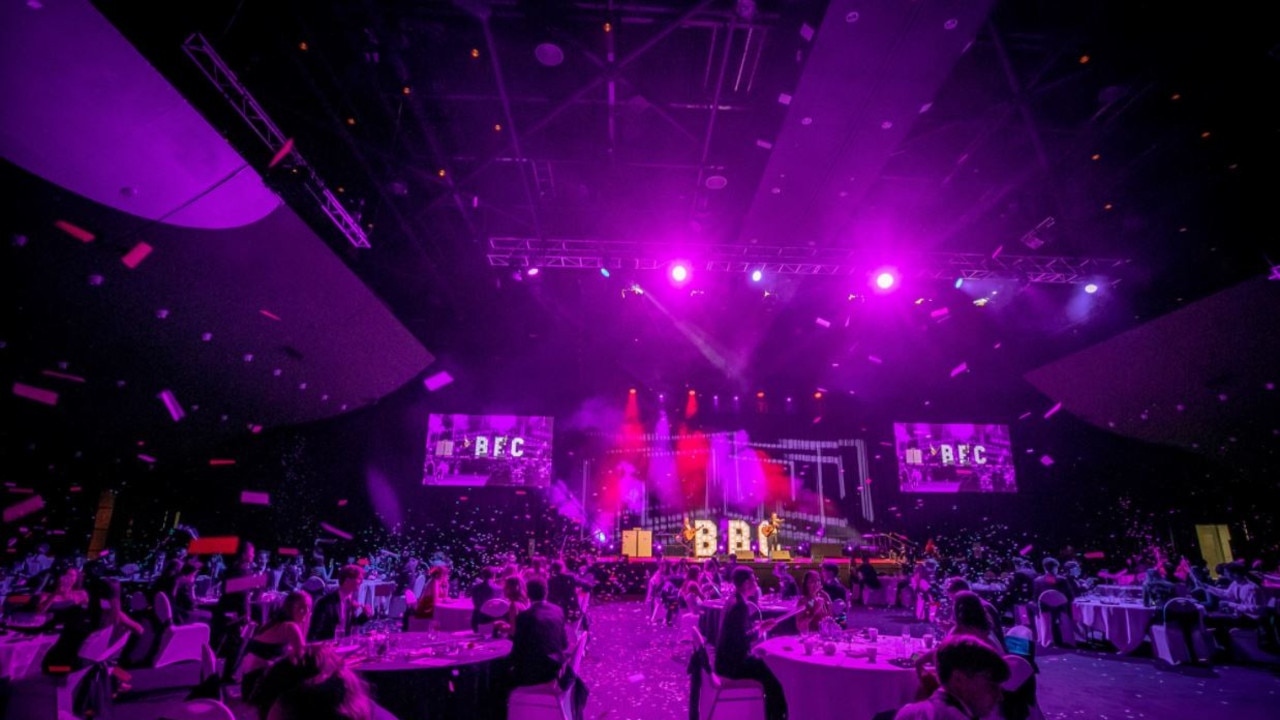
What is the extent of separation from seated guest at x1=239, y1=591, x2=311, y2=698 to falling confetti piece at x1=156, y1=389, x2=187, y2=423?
290 inches

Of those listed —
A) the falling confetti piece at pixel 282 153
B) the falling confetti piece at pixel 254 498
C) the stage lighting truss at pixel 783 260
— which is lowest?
the falling confetti piece at pixel 254 498

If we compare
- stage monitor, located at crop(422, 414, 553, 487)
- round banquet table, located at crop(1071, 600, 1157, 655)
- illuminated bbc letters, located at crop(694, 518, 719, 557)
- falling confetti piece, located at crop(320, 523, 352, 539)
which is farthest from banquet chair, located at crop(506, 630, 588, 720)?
illuminated bbc letters, located at crop(694, 518, 719, 557)

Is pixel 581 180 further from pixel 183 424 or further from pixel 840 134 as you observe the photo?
pixel 183 424

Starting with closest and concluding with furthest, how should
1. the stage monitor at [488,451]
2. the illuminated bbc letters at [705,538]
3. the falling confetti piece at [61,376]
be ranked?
the falling confetti piece at [61,376]
the stage monitor at [488,451]
the illuminated bbc letters at [705,538]

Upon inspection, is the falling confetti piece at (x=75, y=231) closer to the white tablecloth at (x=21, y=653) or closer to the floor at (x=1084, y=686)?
the white tablecloth at (x=21, y=653)

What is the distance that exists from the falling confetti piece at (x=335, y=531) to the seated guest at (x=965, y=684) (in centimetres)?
1300

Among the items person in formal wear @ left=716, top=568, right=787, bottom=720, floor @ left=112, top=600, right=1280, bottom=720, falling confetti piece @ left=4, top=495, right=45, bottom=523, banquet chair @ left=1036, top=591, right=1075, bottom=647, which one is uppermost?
falling confetti piece @ left=4, top=495, right=45, bottom=523

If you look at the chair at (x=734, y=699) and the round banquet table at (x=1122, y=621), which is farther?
the round banquet table at (x=1122, y=621)

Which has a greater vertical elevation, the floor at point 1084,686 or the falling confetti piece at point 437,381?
the falling confetti piece at point 437,381

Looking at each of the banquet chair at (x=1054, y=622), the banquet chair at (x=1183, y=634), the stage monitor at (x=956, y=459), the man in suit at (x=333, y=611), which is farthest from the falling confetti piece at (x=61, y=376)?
the stage monitor at (x=956, y=459)

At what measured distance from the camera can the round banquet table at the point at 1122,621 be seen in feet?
24.2

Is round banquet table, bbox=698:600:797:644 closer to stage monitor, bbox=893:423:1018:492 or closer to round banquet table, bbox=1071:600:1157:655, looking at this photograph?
round banquet table, bbox=1071:600:1157:655

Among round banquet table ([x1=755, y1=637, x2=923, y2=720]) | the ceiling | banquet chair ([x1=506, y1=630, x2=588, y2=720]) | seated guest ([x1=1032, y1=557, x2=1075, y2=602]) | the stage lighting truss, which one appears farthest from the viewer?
the stage lighting truss

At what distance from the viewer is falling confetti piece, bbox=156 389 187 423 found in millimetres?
9073
